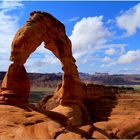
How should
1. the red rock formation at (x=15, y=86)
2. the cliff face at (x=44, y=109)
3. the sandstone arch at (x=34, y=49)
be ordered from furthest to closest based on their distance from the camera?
the sandstone arch at (x=34, y=49)
the red rock formation at (x=15, y=86)
the cliff face at (x=44, y=109)

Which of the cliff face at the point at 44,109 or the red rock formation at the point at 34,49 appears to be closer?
the cliff face at the point at 44,109

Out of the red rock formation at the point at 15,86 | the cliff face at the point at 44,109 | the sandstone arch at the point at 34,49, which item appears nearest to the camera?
the cliff face at the point at 44,109

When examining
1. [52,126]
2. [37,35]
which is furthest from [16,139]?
[37,35]

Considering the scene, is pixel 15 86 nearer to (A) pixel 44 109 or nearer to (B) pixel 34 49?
(B) pixel 34 49

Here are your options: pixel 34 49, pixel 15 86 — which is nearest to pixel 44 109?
pixel 15 86

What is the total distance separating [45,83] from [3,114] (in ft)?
361

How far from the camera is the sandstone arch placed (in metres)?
20.2

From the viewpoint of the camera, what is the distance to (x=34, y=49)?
71.0 feet

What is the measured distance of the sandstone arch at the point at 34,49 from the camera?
2022 centimetres

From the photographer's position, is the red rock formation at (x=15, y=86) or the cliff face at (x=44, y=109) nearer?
the cliff face at (x=44, y=109)

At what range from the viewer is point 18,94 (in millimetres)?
20094

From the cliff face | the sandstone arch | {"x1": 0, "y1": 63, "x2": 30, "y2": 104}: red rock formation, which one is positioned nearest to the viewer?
the cliff face

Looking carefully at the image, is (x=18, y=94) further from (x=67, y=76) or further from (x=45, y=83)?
(x=45, y=83)

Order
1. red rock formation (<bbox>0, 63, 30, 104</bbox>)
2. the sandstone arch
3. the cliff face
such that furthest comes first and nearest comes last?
the sandstone arch < red rock formation (<bbox>0, 63, 30, 104</bbox>) < the cliff face
